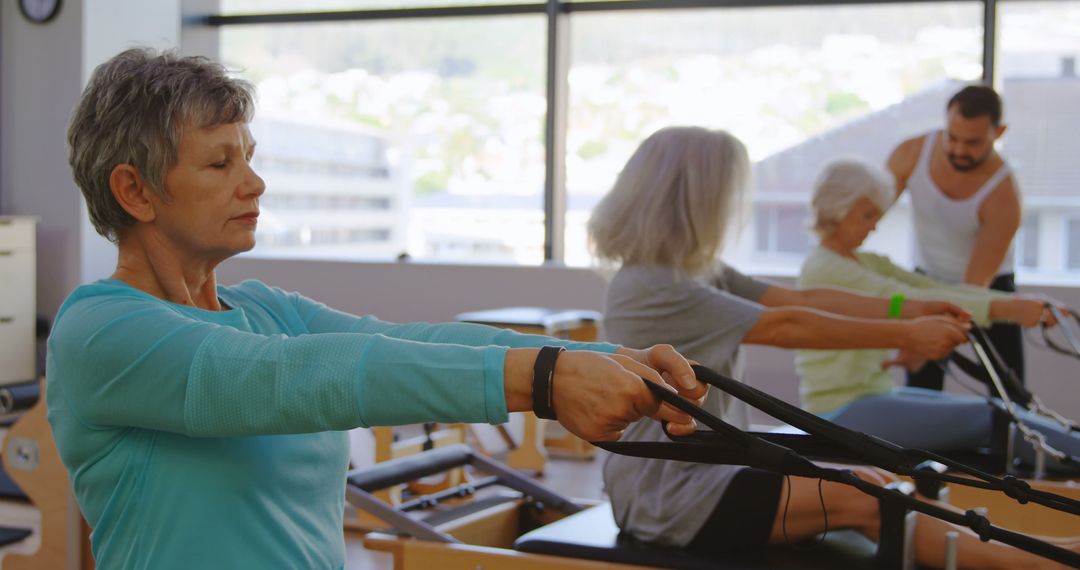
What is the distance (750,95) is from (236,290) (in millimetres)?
5142

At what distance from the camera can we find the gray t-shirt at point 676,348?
7.29ft

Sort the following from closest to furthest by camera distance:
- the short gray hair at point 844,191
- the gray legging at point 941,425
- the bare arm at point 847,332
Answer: the bare arm at point 847,332
the gray legging at point 941,425
the short gray hair at point 844,191

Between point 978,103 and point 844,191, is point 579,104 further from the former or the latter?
point 844,191

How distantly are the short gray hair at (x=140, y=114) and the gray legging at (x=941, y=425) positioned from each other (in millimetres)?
2220

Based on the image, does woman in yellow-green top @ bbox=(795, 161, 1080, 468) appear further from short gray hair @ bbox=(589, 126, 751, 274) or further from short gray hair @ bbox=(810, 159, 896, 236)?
short gray hair @ bbox=(589, 126, 751, 274)

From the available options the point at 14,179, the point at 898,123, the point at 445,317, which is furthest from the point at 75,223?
the point at 898,123

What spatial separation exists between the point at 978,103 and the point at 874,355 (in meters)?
1.04

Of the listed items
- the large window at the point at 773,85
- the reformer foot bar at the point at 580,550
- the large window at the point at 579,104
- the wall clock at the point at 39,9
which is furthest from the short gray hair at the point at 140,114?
the wall clock at the point at 39,9

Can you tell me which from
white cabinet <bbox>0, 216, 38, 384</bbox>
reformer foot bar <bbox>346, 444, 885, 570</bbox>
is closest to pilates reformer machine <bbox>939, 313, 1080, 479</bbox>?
Answer: reformer foot bar <bbox>346, 444, 885, 570</bbox>

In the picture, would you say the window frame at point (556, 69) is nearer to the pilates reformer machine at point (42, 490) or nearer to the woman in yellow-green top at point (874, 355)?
the woman in yellow-green top at point (874, 355)

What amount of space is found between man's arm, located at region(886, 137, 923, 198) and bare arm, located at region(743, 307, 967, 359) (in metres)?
1.79

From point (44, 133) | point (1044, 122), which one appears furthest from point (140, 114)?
point (44, 133)

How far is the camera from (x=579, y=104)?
6.57m

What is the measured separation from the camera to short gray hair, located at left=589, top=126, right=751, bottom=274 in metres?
2.37
